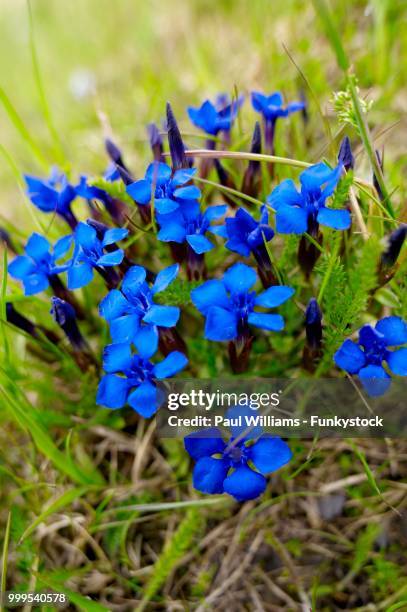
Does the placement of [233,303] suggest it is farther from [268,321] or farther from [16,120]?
[16,120]

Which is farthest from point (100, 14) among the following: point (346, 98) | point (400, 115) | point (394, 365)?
point (394, 365)

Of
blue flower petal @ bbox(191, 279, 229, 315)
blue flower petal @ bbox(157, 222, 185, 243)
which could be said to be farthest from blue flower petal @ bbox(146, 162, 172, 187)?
blue flower petal @ bbox(191, 279, 229, 315)

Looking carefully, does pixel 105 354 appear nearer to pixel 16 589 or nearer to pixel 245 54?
pixel 16 589

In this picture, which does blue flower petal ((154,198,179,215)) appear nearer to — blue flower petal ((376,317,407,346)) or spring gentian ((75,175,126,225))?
spring gentian ((75,175,126,225))

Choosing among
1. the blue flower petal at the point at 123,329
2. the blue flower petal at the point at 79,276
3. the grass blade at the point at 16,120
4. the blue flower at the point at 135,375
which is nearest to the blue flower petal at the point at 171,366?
the blue flower at the point at 135,375

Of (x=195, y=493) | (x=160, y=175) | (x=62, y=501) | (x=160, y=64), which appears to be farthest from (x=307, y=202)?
(x=160, y=64)

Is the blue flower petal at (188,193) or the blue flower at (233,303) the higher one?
the blue flower petal at (188,193)

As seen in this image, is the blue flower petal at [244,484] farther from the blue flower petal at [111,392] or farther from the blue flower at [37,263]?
the blue flower at [37,263]
